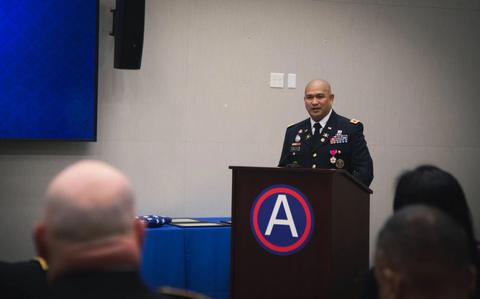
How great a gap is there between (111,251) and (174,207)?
452 cm

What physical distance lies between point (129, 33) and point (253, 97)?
4.09ft

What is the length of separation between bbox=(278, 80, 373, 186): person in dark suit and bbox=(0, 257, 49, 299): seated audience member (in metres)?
2.61

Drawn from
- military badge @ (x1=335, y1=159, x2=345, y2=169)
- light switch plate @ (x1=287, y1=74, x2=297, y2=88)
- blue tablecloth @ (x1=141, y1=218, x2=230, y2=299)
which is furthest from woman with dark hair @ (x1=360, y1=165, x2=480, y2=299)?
light switch plate @ (x1=287, y1=74, x2=297, y2=88)

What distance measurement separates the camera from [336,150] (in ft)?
13.8

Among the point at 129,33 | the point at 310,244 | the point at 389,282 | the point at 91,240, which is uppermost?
the point at 129,33

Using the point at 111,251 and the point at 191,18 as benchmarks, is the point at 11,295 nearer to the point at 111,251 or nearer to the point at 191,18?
the point at 111,251

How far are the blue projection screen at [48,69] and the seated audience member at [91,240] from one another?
13.6 feet

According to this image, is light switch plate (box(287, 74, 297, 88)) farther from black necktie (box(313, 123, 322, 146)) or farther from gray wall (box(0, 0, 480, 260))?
black necktie (box(313, 123, 322, 146))

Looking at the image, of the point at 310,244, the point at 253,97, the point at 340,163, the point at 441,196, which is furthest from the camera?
the point at 253,97

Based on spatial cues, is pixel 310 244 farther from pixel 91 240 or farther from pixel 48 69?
pixel 48 69

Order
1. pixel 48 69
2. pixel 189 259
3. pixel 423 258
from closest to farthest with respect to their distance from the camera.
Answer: pixel 423 258, pixel 189 259, pixel 48 69

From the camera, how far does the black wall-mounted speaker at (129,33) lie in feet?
16.0

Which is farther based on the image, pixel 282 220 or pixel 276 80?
pixel 276 80

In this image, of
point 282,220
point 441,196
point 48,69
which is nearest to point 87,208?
point 441,196
